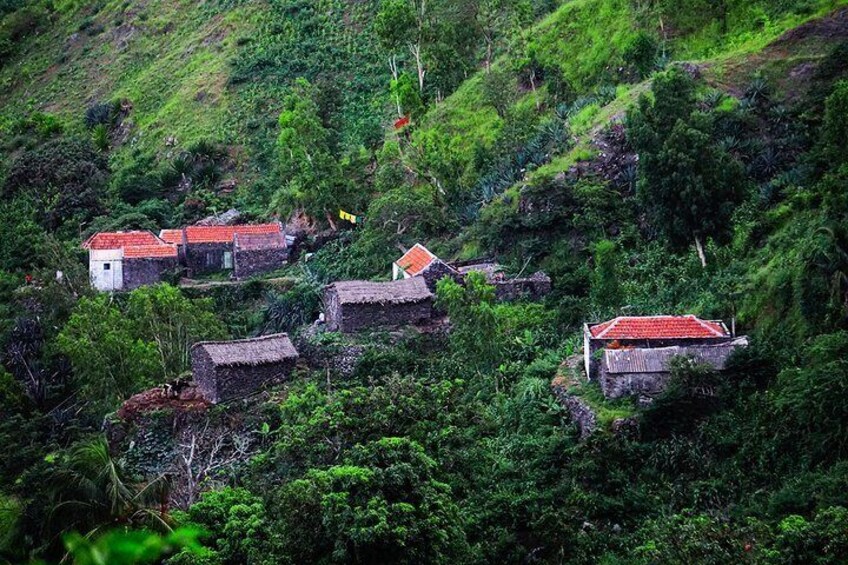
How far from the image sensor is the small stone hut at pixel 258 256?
163 feet

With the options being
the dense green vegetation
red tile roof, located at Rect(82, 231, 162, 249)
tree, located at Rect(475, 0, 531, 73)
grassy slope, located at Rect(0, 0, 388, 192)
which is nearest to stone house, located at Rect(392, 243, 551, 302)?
the dense green vegetation

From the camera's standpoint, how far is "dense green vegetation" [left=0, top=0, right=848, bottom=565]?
2303cm

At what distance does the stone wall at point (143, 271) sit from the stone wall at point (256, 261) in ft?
10.2

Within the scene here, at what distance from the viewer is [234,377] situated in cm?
3609

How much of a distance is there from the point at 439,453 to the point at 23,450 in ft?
54.0

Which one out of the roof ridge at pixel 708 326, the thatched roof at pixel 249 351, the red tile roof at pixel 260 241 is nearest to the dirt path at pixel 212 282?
the red tile roof at pixel 260 241

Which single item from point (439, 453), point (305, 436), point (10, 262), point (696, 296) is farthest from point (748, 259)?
point (10, 262)

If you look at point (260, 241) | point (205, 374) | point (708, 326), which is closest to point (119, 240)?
point (260, 241)

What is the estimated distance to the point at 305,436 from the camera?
2609cm

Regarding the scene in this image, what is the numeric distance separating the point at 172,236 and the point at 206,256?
2.59 meters

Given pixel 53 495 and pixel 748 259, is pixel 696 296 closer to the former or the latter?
pixel 748 259

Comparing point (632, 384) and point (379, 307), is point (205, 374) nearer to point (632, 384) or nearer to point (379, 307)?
point (379, 307)

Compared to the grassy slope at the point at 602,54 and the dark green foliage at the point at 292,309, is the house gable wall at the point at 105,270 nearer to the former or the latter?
the dark green foliage at the point at 292,309

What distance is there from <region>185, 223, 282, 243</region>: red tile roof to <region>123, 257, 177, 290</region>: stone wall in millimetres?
1915
